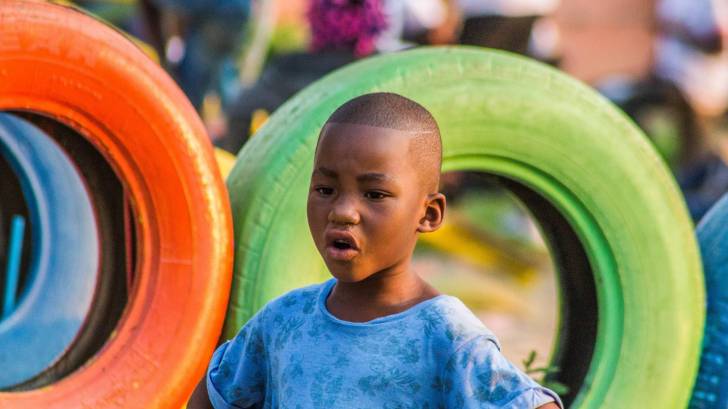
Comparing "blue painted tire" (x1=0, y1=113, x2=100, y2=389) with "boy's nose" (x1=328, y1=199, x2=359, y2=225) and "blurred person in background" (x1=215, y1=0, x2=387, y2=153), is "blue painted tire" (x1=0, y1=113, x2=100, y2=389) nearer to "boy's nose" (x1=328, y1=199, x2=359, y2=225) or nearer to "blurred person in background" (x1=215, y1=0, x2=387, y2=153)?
"boy's nose" (x1=328, y1=199, x2=359, y2=225)

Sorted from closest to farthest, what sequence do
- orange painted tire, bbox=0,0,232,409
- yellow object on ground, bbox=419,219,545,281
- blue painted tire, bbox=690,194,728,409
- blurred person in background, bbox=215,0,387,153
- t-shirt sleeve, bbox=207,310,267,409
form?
t-shirt sleeve, bbox=207,310,267,409 < orange painted tire, bbox=0,0,232,409 < blue painted tire, bbox=690,194,728,409 < blurred person in background, bbox=215,0,387,153 < yellow object on ground, bbox=419,219,545,281

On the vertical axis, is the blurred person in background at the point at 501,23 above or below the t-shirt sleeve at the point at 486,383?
above

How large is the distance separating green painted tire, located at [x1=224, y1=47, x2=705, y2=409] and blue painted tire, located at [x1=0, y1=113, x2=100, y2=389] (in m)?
0.65

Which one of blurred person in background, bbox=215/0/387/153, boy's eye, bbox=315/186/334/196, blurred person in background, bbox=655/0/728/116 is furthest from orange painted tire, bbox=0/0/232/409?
blurred person in background, bbox=655/0/728/116

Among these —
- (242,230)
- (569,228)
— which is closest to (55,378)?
(242,230)

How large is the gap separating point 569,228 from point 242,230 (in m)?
0.86

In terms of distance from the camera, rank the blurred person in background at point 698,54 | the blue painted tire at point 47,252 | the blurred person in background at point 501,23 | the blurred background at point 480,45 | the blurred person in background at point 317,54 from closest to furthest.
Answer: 1. the blue painted tire at point 47,252
2. the blurred person in background at point 317,54
3. the blurred background at point 480,45
4. the blurred person in background at point 501,23
5. the blurred person in background at point 698,54

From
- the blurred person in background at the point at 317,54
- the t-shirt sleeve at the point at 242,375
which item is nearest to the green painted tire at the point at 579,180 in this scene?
the t-shirt sleeve at the point at 242,375

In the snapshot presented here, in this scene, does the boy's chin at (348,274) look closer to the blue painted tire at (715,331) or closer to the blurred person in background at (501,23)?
the blue painted tire at (715,331)

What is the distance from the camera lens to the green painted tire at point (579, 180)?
2.73 metres

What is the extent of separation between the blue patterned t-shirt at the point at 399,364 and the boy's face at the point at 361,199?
0.35 ft

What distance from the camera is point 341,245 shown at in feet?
5.97

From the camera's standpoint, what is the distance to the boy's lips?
71.1 inches

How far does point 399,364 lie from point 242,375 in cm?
33
